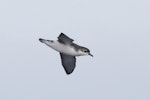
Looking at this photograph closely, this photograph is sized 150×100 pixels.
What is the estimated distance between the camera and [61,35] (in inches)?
1161

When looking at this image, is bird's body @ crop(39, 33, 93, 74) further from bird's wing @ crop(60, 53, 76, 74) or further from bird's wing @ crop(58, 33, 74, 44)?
bird's wing @ crop(60, 53, 76, 74)

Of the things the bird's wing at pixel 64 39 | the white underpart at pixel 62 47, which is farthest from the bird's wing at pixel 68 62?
the bird's wing at pixel 64 39

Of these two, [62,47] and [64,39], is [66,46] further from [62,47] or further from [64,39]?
[64,39]

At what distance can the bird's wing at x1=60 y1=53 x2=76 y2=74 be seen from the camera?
3221cm

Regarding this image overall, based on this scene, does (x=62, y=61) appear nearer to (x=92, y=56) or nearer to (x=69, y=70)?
(x=69, y=70)

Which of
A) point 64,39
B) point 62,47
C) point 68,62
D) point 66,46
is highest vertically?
point 64,39

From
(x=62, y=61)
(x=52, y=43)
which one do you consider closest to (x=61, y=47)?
(x=52, y=43)

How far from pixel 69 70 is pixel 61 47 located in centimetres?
353

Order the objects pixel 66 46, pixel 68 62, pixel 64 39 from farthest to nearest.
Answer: pixel 68 62, pixel 66 46, pixel 64 39

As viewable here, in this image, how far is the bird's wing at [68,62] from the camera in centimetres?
3221

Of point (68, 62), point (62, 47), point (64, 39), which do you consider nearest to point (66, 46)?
point (62, 47)

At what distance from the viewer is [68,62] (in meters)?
32.8

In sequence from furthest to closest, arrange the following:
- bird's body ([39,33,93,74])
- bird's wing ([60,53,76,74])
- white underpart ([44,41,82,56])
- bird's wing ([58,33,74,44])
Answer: bird's wing ([60,53,76,74]) → white underpart ([44,41,82,56]) → bird's body ([39,33,93,74]) → bird's wing ([58,33,74,44])

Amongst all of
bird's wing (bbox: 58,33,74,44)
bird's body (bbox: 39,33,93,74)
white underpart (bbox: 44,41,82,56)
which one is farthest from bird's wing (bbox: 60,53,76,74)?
bird's wing (bbox: 58,33,74,44)
